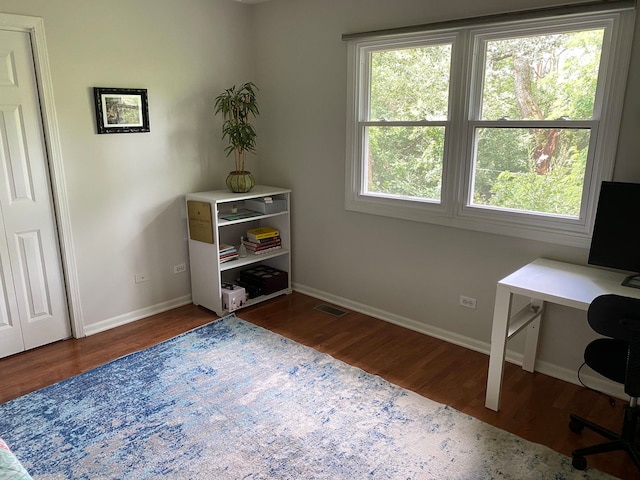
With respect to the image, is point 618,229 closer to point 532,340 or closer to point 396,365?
point 532,340

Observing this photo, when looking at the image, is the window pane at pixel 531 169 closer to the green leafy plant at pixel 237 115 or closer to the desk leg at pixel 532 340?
the desk leg at pixel 532 340

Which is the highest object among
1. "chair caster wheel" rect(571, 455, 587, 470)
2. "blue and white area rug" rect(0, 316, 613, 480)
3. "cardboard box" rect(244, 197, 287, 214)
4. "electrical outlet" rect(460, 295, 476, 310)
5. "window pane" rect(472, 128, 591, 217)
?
"window pane" rect(472, 128, 591, 217)

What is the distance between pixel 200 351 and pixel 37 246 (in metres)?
1.33

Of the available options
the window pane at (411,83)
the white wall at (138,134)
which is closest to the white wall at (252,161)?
the white wall at (138,134)

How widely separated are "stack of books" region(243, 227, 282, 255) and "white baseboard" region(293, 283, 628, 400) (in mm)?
486

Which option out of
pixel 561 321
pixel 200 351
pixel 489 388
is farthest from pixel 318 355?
pixel 561 321

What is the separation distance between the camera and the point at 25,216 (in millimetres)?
3123

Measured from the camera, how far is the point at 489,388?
2.60m

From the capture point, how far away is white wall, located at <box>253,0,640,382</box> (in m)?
2.92

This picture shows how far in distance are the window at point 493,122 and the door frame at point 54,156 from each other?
2099mm

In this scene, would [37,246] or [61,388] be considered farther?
[37,246]

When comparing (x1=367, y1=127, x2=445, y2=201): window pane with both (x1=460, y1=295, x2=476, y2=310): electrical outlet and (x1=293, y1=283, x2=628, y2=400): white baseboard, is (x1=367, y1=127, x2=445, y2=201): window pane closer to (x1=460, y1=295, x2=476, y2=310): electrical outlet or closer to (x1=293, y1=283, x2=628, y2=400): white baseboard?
(x1=460, y1=295, x2=476, y2=310): electrical outlet

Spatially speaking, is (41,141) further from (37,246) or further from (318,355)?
(318,355)

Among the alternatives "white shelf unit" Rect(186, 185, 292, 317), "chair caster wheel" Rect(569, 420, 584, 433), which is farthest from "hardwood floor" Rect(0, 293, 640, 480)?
Answer: "white shelf unit" Rect(186, 185, 292, 317)
